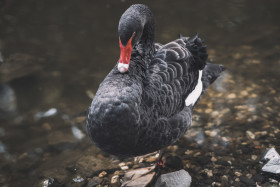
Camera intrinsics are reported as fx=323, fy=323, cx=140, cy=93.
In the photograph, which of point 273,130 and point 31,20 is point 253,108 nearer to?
point 273,130

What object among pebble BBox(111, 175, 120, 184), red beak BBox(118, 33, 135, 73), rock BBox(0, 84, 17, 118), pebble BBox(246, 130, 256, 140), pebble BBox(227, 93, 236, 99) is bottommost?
pebble BBox(246, 130, 256, 140)

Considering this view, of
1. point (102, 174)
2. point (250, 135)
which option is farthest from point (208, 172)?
point (102, 174)

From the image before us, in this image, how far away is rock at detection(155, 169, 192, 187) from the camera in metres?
2.68

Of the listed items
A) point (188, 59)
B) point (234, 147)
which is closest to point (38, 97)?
point (188, 59)

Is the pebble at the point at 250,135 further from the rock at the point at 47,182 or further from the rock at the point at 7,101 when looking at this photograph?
the rock at the point at 7,101

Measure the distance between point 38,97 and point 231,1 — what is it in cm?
445

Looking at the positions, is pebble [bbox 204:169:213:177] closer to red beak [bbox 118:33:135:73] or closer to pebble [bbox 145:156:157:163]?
pebble [bbox 145:156:157:163]

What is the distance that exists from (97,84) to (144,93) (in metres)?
1.95

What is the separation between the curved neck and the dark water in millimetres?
1117

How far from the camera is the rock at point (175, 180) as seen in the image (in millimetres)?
2684

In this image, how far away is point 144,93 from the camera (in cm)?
246

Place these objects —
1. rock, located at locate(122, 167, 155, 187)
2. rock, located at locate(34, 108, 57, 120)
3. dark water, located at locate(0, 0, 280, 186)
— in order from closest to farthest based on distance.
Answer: rock, located at locate(122, 167, 155, 187)
dark water, located at locate(0, 0, 280, 186)
rock, located at locate(34, 108, 57, 120)

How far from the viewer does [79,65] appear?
4715mm

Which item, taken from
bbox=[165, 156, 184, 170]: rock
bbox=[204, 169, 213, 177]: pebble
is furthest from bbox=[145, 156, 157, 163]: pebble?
bbox=[204, 169, 213, 177]: pebble
